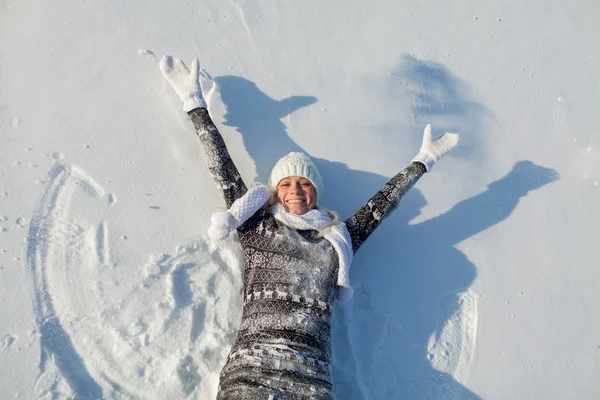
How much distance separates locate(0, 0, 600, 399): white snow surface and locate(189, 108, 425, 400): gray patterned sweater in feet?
0.67

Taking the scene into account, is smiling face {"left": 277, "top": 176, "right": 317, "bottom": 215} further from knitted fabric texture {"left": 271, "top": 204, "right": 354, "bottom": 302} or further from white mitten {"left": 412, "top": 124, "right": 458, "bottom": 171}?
white mitten {"left": 412, "top": 124, "right": 458, "bottom": 171}

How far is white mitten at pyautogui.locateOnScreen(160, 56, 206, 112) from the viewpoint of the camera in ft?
7.86

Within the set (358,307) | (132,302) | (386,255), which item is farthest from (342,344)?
(132,302)

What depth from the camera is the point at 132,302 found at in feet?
7.45

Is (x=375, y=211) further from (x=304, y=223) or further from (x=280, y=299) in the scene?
(x=280, y=299)

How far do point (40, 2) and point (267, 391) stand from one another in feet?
7.20

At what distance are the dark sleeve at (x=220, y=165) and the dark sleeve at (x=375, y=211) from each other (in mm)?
556

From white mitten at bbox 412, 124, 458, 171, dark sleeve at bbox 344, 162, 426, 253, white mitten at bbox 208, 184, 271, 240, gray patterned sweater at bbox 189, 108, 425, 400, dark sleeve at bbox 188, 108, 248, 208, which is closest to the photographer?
gray patterned sweater at bbox 189, 108, 425, 400

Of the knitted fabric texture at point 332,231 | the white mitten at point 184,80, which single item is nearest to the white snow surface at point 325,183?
the white mitten at point 184,80

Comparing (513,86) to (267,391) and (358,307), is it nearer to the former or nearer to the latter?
A: (358,307)

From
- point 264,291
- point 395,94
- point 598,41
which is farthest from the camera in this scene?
point 598,41

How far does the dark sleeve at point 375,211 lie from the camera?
2.44 meters

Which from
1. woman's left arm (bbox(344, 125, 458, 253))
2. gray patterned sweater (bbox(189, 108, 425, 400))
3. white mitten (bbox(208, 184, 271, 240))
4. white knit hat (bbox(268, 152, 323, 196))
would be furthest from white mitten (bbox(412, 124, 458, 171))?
white mitten (bbox(208, 184, 271, 240))

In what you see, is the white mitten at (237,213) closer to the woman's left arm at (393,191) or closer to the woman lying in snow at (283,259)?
the woman lying in snow at (283,259)
